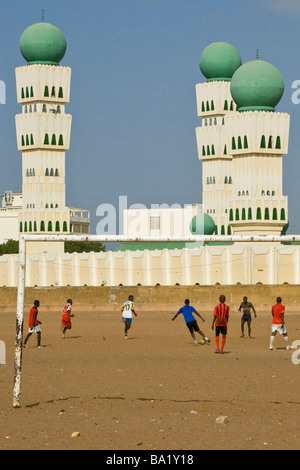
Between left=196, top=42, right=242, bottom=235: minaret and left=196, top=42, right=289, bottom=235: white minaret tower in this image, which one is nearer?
left=196, top=42, right=289, bottom=235: white minaret tower

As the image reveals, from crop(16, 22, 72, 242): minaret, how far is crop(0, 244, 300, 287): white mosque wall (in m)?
10.7

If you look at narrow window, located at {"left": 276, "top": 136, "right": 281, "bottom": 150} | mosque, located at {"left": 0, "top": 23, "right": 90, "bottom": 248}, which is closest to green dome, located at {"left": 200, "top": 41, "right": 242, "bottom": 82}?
mosque, located at {"left": 0, "top": 23, "right": 90, "bottom": 248}

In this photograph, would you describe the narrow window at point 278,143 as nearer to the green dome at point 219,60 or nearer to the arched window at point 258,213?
the arched window at point 258,213

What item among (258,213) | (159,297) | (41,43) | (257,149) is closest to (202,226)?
(258,213)

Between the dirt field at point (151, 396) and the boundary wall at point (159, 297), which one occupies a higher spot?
the boundary wall at point (159, 297)

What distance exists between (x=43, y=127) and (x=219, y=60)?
1726 cm

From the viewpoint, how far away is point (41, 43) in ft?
265

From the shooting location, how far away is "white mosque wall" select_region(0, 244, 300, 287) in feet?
202

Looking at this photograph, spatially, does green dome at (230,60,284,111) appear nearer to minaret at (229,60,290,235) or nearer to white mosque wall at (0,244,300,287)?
minaret at (229,60,290,235)

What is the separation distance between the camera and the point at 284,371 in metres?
21.2

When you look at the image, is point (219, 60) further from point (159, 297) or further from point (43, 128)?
point (159, 297)

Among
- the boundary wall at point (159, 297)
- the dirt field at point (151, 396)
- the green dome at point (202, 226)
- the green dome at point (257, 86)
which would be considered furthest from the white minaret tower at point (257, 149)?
the dirt field at point (151, 396)

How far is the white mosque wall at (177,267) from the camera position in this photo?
202 feet

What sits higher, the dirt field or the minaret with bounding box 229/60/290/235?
the minaret with bounding box 229/60/290/235
